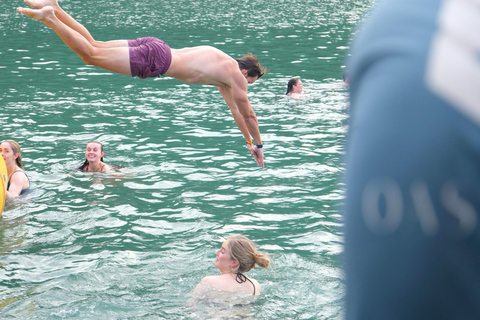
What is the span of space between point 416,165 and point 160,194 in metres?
10.7

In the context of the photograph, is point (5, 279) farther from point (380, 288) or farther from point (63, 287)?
point (380, 288)

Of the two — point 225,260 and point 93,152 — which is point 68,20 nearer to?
point 225,260

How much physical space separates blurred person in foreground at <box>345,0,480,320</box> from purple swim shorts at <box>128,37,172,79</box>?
7.60 metres

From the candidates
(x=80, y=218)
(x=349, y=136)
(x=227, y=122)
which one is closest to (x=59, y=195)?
(x=80, y=218)

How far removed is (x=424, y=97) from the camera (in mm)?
755

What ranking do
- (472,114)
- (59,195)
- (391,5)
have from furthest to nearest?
(59,195) → (391,5) → (472,114)

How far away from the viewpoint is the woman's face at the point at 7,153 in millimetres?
10930

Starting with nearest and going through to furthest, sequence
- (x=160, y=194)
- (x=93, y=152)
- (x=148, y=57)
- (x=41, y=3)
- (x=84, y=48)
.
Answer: (x=41, y=3), (x=84, y=48), (x=148, y=57), (x=160, y=194), (x=93, y=152)

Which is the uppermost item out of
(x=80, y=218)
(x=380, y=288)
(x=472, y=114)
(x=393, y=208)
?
(x=472, y=114)

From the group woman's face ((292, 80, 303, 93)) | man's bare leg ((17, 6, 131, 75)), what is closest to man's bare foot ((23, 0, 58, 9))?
man's bare leg ((17, 6, 131, 75))

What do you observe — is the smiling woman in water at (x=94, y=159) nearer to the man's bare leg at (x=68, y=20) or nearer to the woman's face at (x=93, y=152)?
the woman's face at (x=93, y=152)

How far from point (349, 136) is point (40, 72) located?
879 inches

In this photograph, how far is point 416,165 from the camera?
2.48 feet

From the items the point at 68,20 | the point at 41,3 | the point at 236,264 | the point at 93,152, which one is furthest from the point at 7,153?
the point at 236,264
